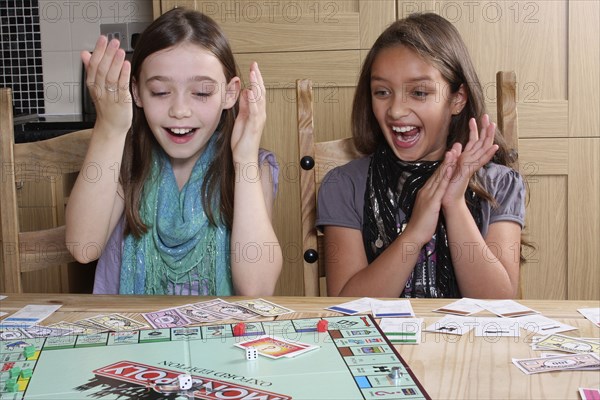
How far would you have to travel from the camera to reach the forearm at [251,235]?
1.46 m

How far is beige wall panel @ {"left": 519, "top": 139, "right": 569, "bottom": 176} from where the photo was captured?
2426 millimetres

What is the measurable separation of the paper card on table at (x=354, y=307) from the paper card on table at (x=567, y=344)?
0.26 metres

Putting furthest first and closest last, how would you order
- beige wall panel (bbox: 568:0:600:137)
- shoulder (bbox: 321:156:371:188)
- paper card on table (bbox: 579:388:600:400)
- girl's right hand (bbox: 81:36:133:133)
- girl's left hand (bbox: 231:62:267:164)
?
1. beige wall panel (bbox: 568:0:600:137)
2. shoulder (bbox: 321:156:371:188)
3. girl's left hand (bbox: 231:62:267:164)
4. girl's right hand (bbox: 81:36:133:133)
5. paper card on table (bbox: 579:388:600:400)

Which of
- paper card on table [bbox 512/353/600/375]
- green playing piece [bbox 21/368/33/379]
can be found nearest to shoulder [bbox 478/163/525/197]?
paper card on table [bbox 512/353/600/375]

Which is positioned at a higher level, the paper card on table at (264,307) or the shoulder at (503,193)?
the shoulder at (503,193)

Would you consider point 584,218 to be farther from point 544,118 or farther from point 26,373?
point 26,373

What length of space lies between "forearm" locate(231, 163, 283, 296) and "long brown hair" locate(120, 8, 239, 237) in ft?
0.35

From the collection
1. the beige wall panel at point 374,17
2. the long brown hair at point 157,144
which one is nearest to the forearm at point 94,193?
the long brown hair at point 157,144

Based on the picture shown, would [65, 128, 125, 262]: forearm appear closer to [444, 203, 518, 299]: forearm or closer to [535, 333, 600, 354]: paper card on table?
[444, 203, 518, 299]: forearm

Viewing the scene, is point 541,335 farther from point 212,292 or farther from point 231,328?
point 212,292

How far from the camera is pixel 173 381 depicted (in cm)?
87

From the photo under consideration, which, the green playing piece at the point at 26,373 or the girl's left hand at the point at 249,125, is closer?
the green playing piece at the point at 26,373

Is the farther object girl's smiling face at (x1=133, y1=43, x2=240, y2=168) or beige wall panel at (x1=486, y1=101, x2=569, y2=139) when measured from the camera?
beige wall panel at (x1=486, y1=101, x2=569, y2=139)

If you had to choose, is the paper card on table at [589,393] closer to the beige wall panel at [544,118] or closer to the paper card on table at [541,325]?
the paper card on table at [541,325]
